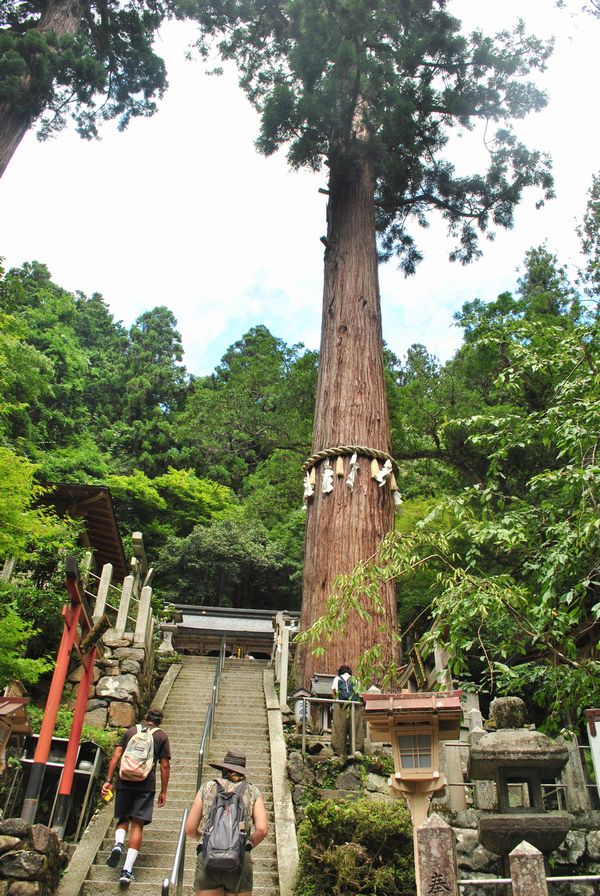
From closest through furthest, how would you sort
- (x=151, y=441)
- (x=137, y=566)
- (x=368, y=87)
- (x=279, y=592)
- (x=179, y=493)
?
(x=137, y=566) < (x=368, y=87) < (x=279, y=592) < (x=179, y=493) < (x=151, y=441)

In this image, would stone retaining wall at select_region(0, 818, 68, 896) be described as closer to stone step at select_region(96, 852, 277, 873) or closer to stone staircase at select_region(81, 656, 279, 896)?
stone staircase at select_region(81, 656, 279, 896)

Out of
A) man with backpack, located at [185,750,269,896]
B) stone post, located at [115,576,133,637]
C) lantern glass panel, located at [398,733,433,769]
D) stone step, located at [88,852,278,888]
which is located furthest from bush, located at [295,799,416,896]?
stone post, located at [115,576,133,637]

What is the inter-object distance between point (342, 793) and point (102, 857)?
2.04m

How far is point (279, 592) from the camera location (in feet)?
66.7

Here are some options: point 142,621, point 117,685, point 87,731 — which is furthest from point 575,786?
point 142,621

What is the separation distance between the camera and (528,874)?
286 cm

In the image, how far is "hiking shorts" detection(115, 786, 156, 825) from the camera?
489cm

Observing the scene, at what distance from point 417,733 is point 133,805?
2218 millimetres

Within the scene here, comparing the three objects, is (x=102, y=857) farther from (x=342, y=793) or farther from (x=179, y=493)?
(x=179, y=493)

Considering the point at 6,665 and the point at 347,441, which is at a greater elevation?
the point at 347,441

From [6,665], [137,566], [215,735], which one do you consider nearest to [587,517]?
[215,735]

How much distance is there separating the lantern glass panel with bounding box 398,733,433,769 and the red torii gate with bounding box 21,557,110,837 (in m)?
2.80

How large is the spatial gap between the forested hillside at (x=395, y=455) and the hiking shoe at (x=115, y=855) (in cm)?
216

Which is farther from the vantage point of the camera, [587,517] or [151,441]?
[151,441]
